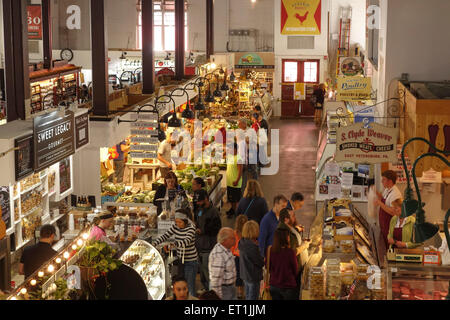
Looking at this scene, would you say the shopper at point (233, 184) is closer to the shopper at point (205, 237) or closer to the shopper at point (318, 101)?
the shopper at point (205, 237)

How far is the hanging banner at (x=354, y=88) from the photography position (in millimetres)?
12750

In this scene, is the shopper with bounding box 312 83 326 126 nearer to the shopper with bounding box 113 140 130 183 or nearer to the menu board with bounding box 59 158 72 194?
the shopper with bounding box 113 140 130 183

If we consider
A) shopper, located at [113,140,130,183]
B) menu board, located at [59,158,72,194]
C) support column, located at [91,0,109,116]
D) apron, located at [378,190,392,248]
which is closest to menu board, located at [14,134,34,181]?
support column, located at [91,0,109,116]

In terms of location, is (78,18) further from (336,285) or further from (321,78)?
(336,285)

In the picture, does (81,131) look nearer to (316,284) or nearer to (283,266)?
(283,266)

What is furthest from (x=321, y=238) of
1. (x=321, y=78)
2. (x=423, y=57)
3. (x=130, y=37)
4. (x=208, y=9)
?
(x=130, y=37)

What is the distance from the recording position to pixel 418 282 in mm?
6301

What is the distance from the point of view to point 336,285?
6785 mm

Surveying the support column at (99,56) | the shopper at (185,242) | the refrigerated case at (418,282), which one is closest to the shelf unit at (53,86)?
the support column at (99,56)

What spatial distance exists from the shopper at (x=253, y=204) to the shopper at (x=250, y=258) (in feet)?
7.66

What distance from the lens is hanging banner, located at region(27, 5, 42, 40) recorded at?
77.2 feet

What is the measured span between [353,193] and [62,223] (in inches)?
184

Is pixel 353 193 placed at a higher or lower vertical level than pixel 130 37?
lower
